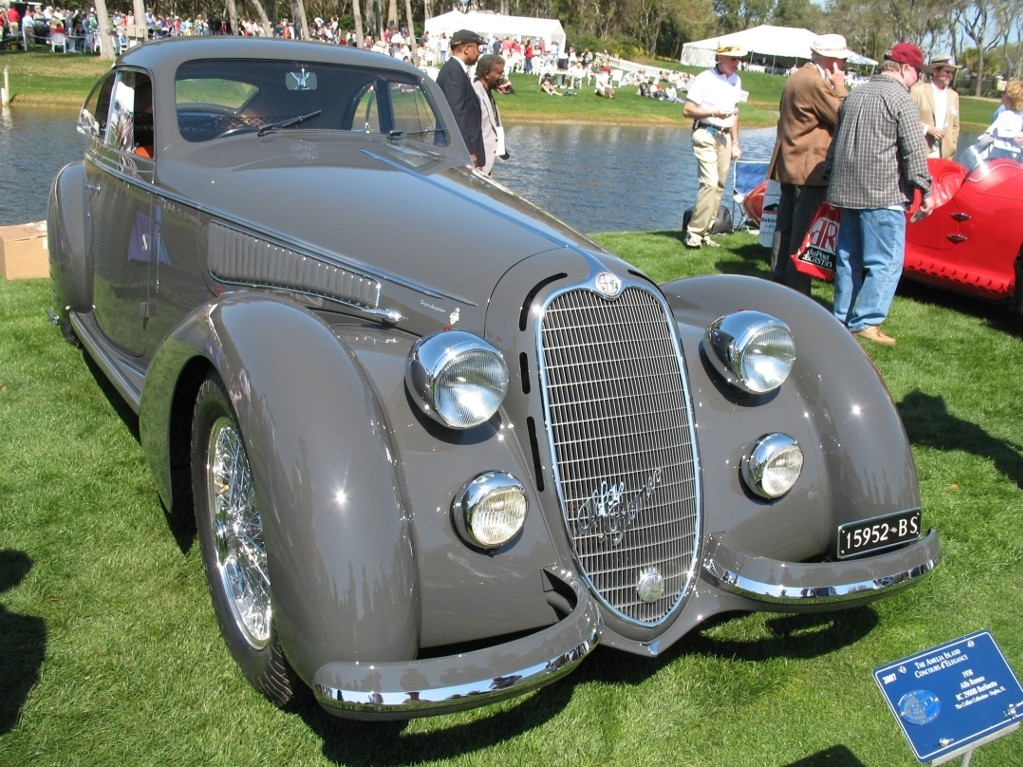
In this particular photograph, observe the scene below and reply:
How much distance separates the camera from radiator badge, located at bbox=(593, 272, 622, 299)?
2.78 m

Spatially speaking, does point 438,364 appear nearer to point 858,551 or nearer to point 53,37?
point 858,551

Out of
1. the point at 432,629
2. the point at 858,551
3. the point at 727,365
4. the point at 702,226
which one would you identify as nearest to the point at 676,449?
the point at 727,365

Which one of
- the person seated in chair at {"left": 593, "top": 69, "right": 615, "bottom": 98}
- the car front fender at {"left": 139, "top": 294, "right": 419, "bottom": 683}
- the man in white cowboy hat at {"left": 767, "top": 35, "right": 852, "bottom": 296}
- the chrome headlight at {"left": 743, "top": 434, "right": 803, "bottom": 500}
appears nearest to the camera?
the car front fender at {"left": 139, "top": 294, "right": 419, "bottom": 683}

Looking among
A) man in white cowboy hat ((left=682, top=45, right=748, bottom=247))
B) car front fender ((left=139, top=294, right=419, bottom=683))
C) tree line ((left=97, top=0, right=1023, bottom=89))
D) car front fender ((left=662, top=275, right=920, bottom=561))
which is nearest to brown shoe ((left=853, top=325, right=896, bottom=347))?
man in white cowboy hat ((left=682, top=45, right=748, bottom=247))

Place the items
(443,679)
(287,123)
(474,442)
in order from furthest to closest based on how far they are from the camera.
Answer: (287,123), (474,442), (443,679)

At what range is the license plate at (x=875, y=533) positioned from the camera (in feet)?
9.78

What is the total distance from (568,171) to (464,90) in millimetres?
10236

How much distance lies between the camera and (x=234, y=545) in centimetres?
284

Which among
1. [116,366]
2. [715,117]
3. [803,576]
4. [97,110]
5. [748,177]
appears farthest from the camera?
[748,177]

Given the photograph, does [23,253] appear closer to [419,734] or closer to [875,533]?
[419,734]

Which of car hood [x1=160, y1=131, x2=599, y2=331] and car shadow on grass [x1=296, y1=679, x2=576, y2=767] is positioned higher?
car hood [x1=160, y1=131, x2=599, y2=331]

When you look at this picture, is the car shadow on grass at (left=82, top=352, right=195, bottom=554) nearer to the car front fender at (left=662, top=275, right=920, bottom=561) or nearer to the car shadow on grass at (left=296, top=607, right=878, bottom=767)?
the car shadow on grass at (left=296, top=607, right=878, bottom=767)

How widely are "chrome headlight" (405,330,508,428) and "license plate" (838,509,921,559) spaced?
128cm

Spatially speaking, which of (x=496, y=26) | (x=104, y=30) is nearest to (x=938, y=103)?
(x=104, y=30)
